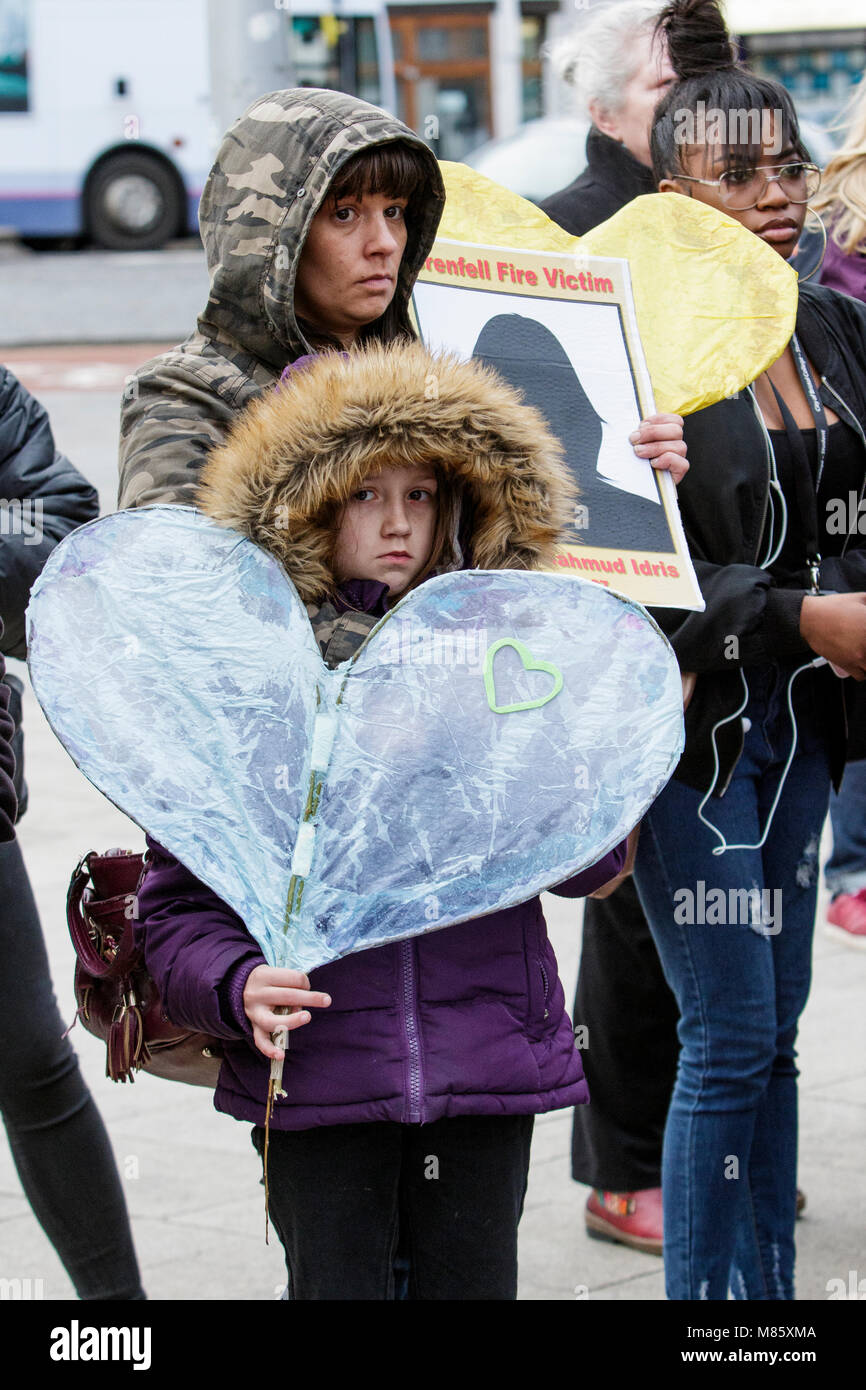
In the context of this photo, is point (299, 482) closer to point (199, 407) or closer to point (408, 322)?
point (199, 407)

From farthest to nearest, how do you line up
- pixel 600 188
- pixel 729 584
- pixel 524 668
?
1. pixel 600 188
2. pixel 729 584
3. pixel 524 668

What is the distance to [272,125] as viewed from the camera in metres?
2.47

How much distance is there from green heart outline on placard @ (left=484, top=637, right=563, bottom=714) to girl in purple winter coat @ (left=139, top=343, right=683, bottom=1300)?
15 centimetres

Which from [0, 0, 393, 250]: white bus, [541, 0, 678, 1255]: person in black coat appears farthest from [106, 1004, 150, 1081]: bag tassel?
[0, 0, 393, 250]: white bus

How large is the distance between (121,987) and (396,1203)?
0.45 m

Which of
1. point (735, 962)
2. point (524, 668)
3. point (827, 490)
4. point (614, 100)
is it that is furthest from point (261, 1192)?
point (614, 100)

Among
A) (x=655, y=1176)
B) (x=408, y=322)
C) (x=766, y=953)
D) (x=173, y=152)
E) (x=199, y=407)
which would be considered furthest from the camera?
(x=173, y=152)

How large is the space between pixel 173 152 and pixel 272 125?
18.2m

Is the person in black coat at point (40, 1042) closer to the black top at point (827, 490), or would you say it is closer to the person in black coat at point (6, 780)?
the person in black coat at point (6, 780)

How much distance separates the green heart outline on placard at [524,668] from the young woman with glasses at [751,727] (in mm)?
733

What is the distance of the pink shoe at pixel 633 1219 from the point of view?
3.62 m

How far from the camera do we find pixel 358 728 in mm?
2172

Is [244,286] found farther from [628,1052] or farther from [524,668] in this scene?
[628,1052]
